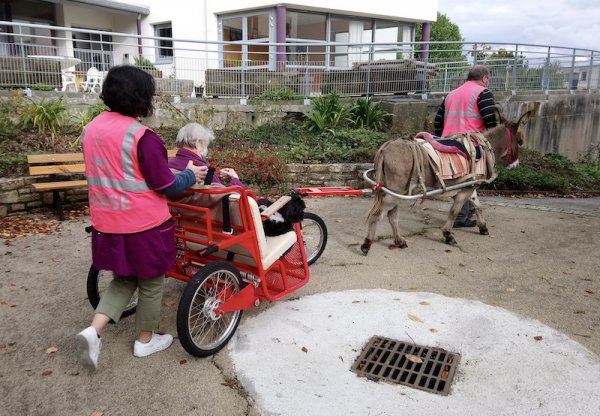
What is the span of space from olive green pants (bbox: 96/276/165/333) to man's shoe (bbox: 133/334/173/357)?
17 centimetres

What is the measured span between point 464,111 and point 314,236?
2636mm

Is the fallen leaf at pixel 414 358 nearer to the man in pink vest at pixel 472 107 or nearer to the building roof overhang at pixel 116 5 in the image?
the man in pink vest at pixel 472 107

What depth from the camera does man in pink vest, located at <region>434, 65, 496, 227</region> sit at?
6.09 metres

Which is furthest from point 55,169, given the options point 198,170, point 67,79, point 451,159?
point 451,159

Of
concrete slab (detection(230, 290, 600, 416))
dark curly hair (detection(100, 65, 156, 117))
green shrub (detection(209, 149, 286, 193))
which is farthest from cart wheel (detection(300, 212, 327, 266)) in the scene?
green shrub (detection(209, 149, 286, 193))

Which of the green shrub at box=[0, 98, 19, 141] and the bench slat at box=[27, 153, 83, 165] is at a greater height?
the green shrub at box=[0, 98, 19, 141]

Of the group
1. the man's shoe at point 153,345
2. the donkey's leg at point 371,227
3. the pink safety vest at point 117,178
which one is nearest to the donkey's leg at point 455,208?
the donkey's leg at point 371,227

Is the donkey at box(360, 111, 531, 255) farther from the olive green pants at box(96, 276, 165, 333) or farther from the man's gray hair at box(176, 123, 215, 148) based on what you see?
the olive green pants at box(96, 276, 165, 333)

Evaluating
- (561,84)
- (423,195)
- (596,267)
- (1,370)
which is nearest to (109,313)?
(1,370)

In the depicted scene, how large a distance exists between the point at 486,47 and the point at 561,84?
406 centimetres

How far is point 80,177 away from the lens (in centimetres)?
744

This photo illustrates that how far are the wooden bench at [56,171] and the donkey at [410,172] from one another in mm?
4211

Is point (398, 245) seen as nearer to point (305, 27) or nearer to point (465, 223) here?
point (465, 223)

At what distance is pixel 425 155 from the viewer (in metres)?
5.46
